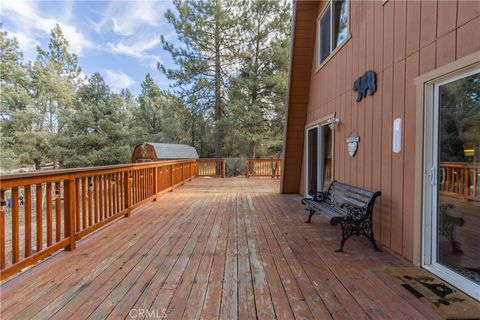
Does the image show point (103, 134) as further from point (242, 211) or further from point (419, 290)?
point (419, 290)

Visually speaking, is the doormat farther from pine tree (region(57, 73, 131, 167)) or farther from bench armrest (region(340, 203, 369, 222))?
pine tree (region(57, 73, 131, 167))

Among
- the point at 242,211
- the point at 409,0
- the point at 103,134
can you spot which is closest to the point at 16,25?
the point at 103,134

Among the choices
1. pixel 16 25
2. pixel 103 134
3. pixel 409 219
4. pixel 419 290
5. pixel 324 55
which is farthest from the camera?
pixel 16 25

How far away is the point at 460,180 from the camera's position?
2.06 m

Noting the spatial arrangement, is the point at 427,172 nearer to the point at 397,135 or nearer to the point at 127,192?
the point at 397,135

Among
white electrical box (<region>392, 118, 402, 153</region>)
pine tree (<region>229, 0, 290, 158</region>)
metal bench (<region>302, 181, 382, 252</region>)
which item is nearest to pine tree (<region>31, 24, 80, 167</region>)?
pine tree (<region>229, 0, 290, 158</region>)

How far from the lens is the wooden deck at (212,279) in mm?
1697

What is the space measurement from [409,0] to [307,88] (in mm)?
3452

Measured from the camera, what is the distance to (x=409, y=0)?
2555mm

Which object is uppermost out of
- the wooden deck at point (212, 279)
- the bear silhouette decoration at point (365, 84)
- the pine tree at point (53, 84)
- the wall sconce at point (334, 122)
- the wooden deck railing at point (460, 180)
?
the pine tree at point (53, 84)

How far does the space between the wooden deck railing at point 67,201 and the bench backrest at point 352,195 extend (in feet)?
10.5

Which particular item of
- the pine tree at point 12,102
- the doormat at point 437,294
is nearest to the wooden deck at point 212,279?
the doormat at point 437,294

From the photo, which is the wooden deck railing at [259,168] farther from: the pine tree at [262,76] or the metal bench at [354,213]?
the metal bench at [354,213]

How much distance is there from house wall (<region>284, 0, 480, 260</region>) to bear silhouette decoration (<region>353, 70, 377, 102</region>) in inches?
2.7
